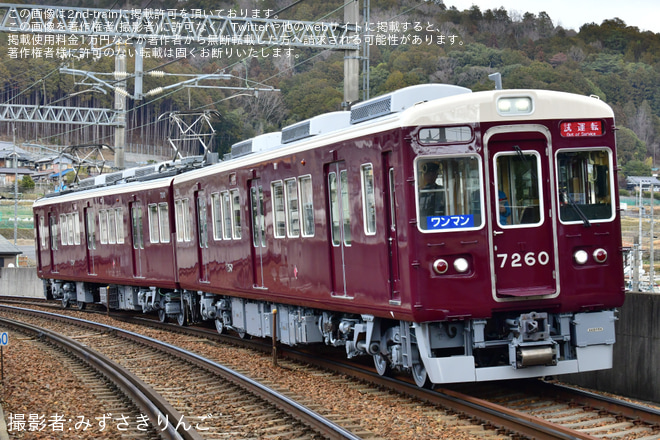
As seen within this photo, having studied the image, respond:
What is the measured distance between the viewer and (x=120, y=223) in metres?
23.4

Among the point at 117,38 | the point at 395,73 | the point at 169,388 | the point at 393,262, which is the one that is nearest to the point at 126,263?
the point at 117,38

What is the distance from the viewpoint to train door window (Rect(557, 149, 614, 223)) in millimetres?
10258

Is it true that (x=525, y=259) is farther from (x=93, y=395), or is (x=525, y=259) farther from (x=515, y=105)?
(x=93, y=395)

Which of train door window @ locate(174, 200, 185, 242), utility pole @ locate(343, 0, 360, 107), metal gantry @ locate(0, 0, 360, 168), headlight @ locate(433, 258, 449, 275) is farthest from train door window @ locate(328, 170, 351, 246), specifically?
metal gantry @ locate(0, 0, 360, 168)

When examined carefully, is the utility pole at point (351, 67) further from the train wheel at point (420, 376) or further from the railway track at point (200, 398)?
the train wheel at point (420, 376)

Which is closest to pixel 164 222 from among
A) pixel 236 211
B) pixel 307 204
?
pixel 236 211

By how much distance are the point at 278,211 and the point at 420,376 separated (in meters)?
4.42

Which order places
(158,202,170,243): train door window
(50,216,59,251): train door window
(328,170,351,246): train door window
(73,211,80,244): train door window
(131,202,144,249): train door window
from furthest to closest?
(50,216,59,251): train door window
(73,211,80,244): train door window
(131,202,144,249): train door window
(158,202,170,243): train door window
(328,170,351,246): train door window

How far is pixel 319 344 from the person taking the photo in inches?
651

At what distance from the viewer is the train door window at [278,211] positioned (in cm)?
1405

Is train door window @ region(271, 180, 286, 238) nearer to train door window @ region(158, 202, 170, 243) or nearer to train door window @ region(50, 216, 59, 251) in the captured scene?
train door window @ region(158, 202, 170, 243)

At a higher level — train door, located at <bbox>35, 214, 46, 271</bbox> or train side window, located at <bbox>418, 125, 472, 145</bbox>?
train side window, located at <bbox>418, 125, 472, 145</bbox>

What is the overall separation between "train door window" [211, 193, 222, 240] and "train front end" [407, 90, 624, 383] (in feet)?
24.4

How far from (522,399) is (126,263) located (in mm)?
14759
